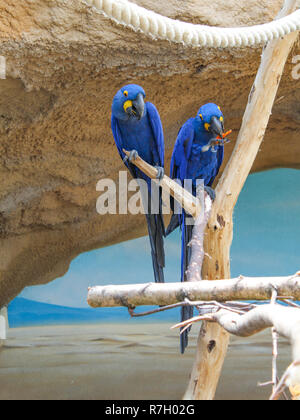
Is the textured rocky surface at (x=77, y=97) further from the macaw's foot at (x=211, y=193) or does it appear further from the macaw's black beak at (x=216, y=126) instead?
the macaw's foot at (x=211, y=193)

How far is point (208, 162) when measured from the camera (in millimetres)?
1836

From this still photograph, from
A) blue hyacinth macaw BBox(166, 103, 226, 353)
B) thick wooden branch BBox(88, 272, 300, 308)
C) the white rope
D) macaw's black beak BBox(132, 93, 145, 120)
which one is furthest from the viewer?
blue hyacinth macaw BBox(166, 103, 226, 353)

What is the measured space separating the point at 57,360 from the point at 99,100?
1786 millimetres

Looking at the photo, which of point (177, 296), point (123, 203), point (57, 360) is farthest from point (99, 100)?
point (57, 360)

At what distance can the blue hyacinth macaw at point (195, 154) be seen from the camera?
1685 millimetres

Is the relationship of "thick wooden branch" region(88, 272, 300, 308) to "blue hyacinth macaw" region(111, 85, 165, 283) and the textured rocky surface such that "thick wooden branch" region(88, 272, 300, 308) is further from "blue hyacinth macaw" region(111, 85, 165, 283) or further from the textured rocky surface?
the textured rocky surface

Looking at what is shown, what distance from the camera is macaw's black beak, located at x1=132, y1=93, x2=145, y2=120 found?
158cm

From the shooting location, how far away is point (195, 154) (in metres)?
1.80

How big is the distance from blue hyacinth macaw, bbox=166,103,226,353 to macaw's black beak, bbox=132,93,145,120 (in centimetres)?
25

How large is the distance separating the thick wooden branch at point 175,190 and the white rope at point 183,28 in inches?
17.4

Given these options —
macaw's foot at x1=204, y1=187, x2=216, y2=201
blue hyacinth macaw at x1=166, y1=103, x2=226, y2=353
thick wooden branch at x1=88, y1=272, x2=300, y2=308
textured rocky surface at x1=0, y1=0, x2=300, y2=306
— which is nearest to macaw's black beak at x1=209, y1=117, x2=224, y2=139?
blue hyacinth macaw at x1=166, y1=103, x2=226, y2=353

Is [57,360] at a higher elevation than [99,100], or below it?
below

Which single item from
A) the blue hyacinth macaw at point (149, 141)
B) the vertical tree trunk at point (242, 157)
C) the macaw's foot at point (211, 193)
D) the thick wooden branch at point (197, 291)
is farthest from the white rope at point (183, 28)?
the thick wooden branch at point (197, 291)

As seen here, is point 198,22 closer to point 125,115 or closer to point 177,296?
point 125,115
